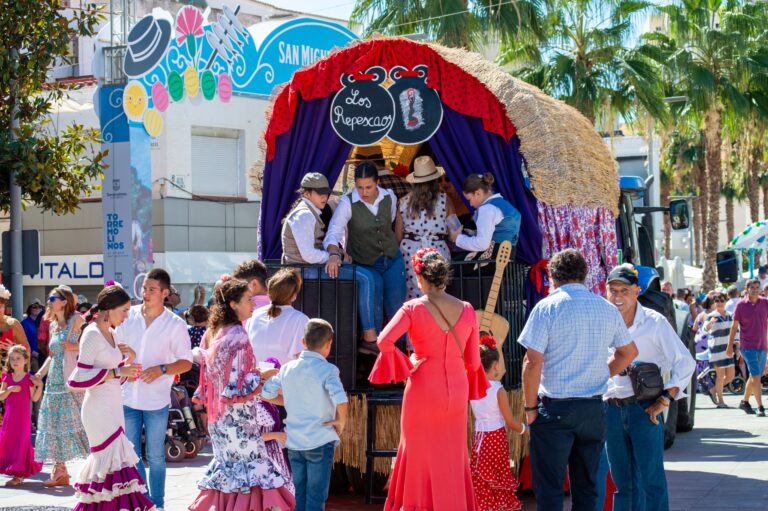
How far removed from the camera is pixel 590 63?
2577 centimetres

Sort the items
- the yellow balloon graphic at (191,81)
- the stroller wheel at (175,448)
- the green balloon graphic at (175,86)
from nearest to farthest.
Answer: the stroller wheel at (175,448) < the green balloon graphic at (175,86) < the yellow balloon graphic at (191,81)

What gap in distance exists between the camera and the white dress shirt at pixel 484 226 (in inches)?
348

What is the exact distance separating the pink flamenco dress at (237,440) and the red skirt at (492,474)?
4.83ft

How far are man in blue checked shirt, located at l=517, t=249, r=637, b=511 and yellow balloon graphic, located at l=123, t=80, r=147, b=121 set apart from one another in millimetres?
16775

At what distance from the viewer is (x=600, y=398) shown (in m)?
6.71

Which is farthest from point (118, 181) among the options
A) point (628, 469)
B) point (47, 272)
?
point (628, 469)

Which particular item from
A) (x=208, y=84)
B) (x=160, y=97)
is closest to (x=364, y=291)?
(x=160, y=97)

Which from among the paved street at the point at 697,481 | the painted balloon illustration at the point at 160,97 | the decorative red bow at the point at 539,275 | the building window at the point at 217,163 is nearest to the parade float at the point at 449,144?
the decorative red bow at the point at 539,275

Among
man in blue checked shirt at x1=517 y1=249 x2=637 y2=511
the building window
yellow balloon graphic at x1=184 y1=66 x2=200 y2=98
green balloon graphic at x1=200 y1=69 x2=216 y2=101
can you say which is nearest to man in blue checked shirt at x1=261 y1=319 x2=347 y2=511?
man in blue checked shirt at x1=517 y1=249 x2=637 y2=511

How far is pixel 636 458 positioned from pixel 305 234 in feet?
10.8

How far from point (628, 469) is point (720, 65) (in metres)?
25.2

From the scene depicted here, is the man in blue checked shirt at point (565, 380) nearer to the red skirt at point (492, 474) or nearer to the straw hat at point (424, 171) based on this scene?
the red skirt at point (492, 474)

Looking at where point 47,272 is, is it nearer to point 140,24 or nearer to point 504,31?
point 140,24

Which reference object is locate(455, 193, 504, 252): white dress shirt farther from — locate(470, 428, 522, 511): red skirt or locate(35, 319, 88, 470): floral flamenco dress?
locate(35, 319, 88, 470): floral flamenco dress
